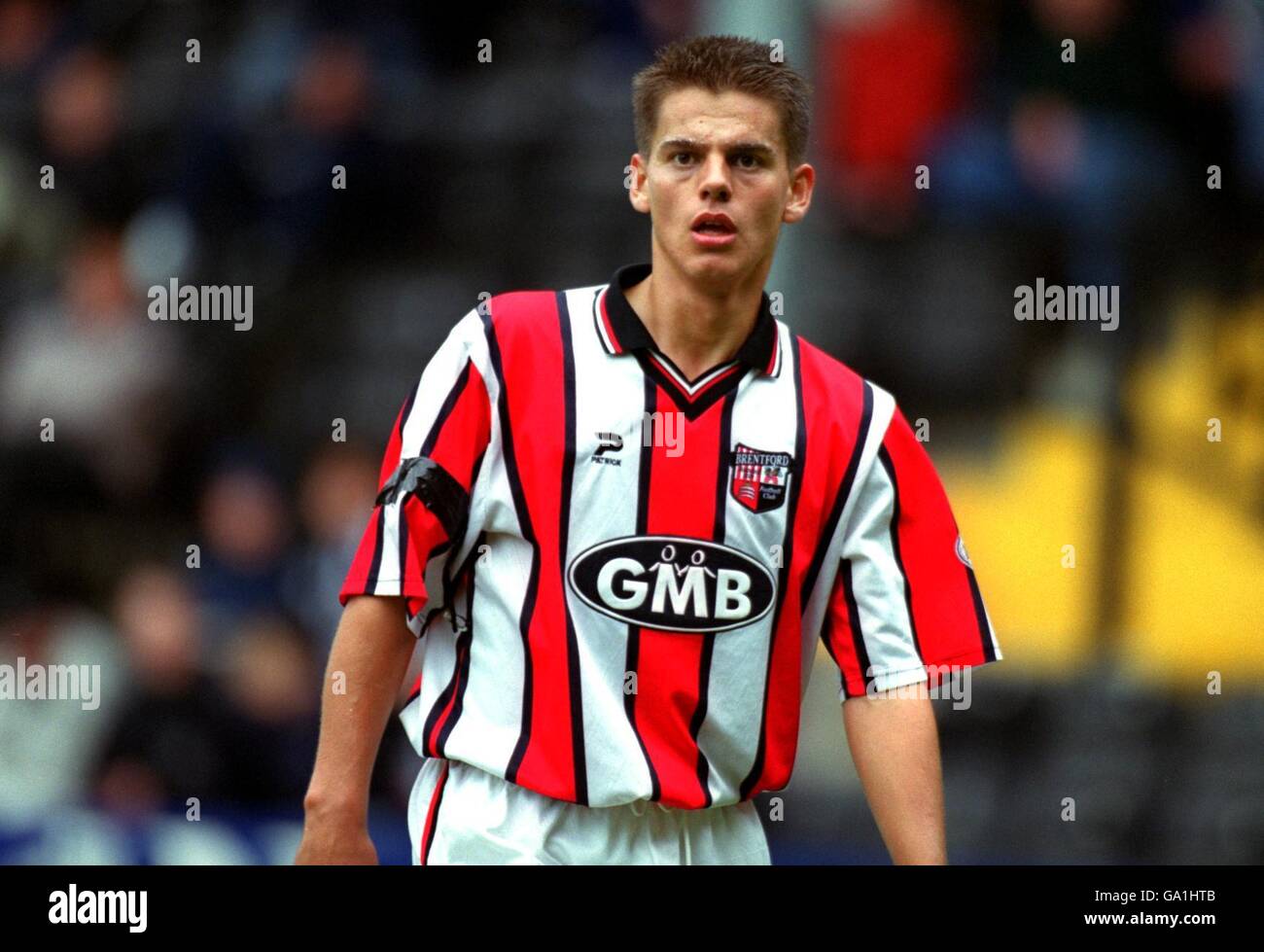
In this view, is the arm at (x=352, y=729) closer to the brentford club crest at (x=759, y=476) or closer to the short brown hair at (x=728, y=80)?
the brentford club crest at (x=759, y=476)

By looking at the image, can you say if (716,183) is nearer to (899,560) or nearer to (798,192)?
(798,192)

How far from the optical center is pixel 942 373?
20.5 feet

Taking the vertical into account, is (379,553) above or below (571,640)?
above

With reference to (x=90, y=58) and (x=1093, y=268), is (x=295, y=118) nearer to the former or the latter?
(x=90, y=58)

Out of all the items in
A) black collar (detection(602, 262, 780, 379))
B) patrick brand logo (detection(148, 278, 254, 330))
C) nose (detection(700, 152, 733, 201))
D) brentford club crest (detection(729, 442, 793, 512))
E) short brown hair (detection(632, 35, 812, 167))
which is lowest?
brentford club crest (detection(729, 442, 793, 512))

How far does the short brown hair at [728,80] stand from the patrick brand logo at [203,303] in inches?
144

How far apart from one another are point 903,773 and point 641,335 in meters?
0.83

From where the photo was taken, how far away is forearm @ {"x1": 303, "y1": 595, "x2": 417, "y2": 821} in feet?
9.97

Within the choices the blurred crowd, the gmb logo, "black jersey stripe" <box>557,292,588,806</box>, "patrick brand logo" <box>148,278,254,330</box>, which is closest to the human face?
"black jersey stripe" <box>557,292,588,806</box>

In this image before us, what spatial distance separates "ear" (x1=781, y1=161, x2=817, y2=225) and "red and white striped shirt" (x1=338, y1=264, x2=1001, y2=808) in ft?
0.61

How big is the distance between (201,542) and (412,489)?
139 inches

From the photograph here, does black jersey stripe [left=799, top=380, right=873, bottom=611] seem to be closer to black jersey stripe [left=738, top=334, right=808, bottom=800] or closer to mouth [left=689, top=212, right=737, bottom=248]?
black jersey stripe [left=738, top=334, right=808, bottom=800]

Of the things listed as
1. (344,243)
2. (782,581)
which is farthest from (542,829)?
(344,243)

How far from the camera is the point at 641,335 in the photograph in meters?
3.28
